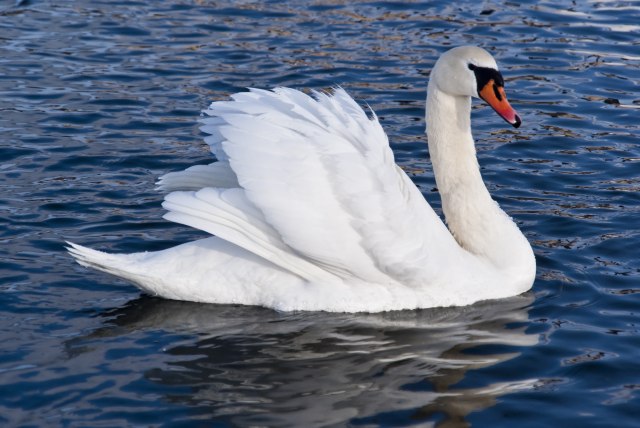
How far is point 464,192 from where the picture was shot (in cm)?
847

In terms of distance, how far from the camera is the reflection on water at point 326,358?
6.68 m

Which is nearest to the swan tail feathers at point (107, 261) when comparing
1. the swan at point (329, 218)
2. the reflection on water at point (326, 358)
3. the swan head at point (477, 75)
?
the swan at point (329, 218)

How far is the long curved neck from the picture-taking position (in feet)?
27.3

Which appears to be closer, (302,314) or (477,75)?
(302,314)

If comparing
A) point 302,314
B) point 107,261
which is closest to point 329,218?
point 302,314

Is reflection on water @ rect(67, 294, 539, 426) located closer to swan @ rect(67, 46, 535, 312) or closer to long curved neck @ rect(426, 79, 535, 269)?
swan @ rect(67, 46, 535, 312)

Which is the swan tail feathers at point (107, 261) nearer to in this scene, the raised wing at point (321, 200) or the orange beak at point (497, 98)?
the raised wing at point (321, 200)

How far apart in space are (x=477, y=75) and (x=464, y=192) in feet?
2.77

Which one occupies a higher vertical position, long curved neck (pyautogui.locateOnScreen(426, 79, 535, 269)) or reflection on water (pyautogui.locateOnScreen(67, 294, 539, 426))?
long curved neck (pyautogui.locateOnScreen(426, 79, 535, 269))

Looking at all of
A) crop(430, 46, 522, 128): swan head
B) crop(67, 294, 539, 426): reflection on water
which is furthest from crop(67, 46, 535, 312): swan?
crop(67, 294, 539, 426): reflection on water

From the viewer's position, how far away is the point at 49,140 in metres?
10.9

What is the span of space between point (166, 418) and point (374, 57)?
770 cm

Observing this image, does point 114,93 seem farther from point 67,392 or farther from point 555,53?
point 67,392

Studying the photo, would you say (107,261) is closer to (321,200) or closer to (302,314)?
(302,314)
